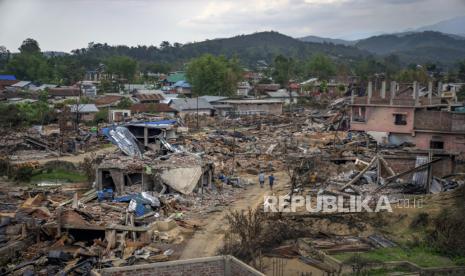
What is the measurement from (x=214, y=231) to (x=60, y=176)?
10390mm

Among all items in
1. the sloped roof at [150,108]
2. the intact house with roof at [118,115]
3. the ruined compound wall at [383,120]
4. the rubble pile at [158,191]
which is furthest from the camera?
the sloped roof at [150,108]

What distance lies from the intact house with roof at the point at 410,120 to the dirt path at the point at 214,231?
30.6 ft

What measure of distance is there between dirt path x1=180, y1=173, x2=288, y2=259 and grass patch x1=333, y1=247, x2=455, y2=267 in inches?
133

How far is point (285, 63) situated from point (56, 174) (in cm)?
6002

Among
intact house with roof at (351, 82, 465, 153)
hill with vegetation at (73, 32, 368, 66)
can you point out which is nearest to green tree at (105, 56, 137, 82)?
hill with vegetation at (73, 32, 368, 66)

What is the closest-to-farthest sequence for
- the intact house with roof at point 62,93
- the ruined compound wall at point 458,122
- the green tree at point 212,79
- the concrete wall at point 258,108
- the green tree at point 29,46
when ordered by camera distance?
1. the ruined compound wall at point 458,122
2. the concrete wall at point 258,108
3. the intact house with roof at point 62,93
4. the green tree at point 212,79
5. the green tree at point 29,46

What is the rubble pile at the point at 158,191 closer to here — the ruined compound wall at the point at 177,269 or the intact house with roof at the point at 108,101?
the ruined compound wall at the point at 177,269

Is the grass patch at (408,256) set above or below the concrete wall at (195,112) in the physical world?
below

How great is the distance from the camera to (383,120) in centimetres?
2728

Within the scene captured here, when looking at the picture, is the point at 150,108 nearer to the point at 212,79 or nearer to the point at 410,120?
the point at 212,79

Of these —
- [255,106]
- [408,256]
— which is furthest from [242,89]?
[408,256]

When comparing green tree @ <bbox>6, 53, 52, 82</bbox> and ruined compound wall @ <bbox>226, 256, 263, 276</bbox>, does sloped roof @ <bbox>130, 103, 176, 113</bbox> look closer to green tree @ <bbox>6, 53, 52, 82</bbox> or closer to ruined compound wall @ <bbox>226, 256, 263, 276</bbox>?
green tree @ <bbox>6, 53, 52, 82</bbox>

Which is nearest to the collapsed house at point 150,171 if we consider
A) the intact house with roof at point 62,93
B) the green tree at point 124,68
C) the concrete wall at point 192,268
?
the concrete wall at point 192,268

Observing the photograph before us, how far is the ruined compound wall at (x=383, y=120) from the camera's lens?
2600cm
